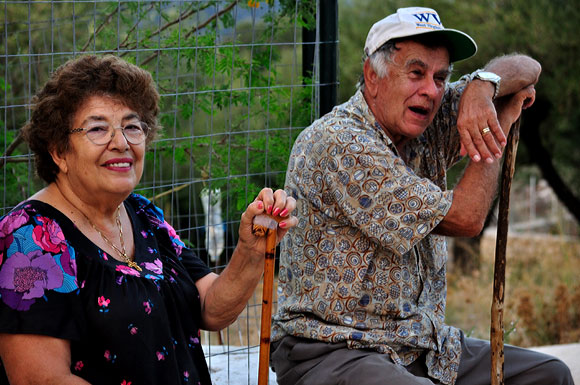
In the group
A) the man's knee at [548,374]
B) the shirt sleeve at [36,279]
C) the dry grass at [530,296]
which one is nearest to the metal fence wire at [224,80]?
→ the man's knee at [548,374]

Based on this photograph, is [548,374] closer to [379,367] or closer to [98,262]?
[379,367]

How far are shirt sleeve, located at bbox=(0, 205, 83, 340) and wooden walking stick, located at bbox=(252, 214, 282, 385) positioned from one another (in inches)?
20.1

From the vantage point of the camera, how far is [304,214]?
8.76ft

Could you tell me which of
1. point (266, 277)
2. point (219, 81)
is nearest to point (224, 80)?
point (219, 81)

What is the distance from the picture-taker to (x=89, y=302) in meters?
2.10

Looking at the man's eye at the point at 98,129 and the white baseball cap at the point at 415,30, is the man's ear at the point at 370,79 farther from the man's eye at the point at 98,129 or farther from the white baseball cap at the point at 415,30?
the man's eye at the point at 98,129

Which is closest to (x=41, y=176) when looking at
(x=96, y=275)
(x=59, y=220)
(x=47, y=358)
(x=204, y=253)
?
(x=59, y=220)

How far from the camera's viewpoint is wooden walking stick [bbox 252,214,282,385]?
2240 mm

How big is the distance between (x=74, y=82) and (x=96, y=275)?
21.1 inches

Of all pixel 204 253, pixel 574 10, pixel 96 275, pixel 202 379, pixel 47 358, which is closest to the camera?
pixel 47 358

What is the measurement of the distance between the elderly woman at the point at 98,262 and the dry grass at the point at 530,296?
7.29 feet

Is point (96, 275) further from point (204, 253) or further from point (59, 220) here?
point (204, 253)

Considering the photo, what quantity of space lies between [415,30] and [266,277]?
1009 millimetres

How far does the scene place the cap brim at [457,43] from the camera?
8.91ft
